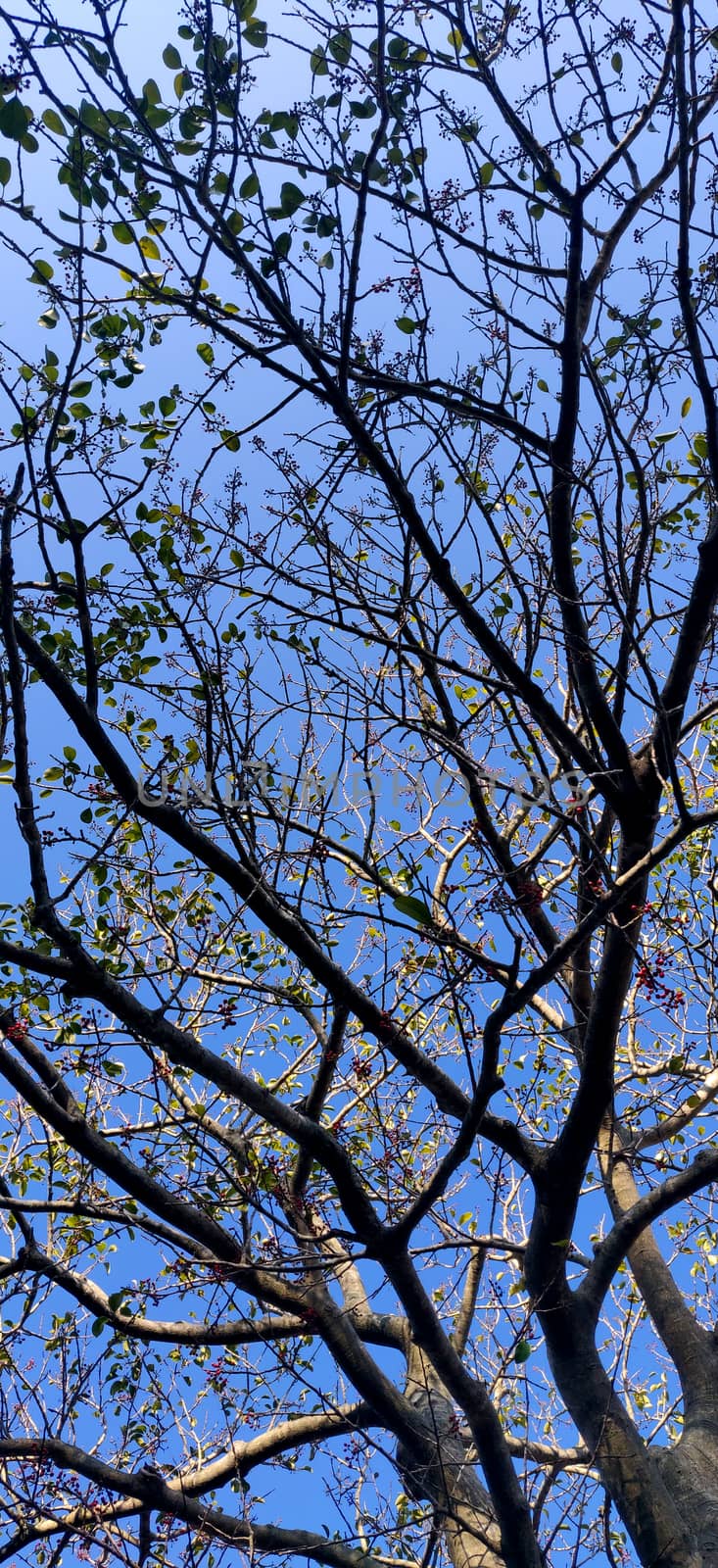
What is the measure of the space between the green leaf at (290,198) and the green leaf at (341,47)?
42cm

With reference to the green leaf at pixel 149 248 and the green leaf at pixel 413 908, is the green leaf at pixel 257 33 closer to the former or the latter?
the green leaf at pixel 149 248

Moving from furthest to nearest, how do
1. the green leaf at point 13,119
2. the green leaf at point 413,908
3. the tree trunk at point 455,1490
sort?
the tree trunk at point 455,1490 → the green leaf at point 13,119 → the green leaf at point 413,908

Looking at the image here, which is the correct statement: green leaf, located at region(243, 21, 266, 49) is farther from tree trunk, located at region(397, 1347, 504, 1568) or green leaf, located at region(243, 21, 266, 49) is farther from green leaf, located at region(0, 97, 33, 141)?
tree trunk, located at region(397, 1347, 504, 1568)

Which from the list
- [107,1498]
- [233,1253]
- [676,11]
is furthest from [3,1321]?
[676,11]

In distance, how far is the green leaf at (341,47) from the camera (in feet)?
10.4

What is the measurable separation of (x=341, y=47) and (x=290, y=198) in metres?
0.51

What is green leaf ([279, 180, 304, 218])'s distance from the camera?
10.3 feet

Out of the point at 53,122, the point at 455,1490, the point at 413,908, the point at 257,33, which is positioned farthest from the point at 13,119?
the point at 455,1490

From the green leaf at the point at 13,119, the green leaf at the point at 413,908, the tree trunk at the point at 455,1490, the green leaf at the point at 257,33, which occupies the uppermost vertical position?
the green leaf at the point at 257,33

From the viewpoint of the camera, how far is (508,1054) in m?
5.69

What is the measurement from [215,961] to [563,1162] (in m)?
1.88

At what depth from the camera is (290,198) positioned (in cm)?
316

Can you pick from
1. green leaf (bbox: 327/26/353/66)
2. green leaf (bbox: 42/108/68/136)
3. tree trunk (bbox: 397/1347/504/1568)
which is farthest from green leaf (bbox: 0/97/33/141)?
tree trunk (bbox: 397/1347/504/1568)

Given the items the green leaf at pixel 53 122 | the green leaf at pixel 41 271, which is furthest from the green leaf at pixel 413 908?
the green leaf at pixel 53 122
